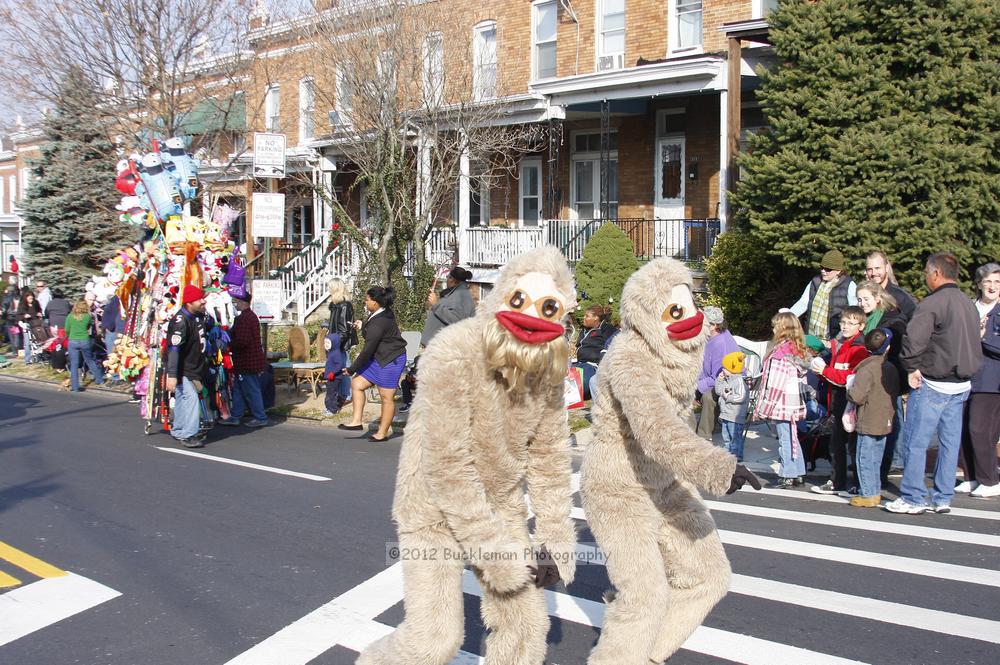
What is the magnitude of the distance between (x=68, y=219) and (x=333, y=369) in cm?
1642

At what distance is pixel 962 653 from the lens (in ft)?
15.8

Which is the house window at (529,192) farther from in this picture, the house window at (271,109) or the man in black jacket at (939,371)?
the man in black jacket at (939,371)

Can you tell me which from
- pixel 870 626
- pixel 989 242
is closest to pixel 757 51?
pixel 989 242

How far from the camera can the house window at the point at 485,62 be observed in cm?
2042

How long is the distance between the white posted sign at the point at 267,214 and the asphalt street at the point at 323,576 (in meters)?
4.80

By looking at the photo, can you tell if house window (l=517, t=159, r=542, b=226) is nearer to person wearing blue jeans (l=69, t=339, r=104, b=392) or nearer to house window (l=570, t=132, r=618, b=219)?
house window (l=570, t=132, r=618, b=219)

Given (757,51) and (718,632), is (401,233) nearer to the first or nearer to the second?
(757,51)

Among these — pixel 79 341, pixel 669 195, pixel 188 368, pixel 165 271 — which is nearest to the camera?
pixel 188 368

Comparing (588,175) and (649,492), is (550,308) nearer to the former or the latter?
(649,492)

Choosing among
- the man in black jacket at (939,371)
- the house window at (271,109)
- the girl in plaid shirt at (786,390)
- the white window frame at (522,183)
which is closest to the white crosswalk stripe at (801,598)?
the man in black jacket at (939,371)

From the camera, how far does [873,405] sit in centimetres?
793

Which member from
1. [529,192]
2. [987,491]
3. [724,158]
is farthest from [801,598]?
[529,192]

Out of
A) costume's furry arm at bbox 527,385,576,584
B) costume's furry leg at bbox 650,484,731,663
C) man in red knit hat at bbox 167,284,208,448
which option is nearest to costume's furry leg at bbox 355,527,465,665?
costume's furry arm at bbox 527,385,576,584

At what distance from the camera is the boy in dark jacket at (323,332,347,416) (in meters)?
13.1
